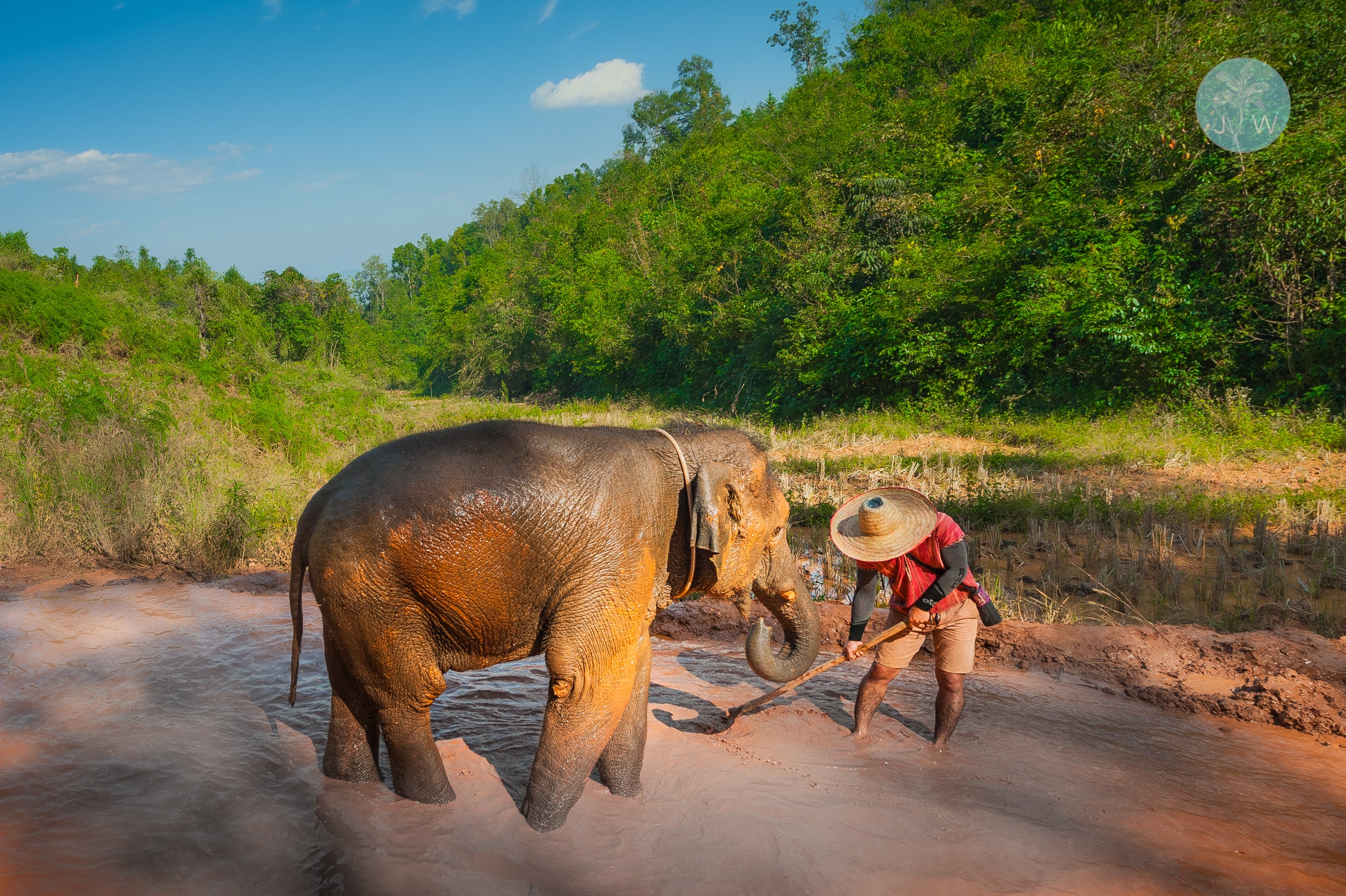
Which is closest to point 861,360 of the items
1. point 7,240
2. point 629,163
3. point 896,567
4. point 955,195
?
point 955,195

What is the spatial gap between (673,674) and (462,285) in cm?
7213

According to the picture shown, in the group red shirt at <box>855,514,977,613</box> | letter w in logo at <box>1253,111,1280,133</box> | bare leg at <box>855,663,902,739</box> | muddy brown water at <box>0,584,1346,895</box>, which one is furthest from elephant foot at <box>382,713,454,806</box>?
letter w in logo at <box>1253,111,1280,133</box>

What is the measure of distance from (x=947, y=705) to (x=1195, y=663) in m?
2.37

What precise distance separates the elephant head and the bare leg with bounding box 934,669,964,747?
0.97m

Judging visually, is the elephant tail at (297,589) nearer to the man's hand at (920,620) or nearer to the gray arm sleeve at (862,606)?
the gray arm sleeve at (862,606)

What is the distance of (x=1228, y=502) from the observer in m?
9.60

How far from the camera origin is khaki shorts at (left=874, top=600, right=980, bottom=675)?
4895 mm

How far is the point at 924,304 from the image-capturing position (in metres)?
20.6

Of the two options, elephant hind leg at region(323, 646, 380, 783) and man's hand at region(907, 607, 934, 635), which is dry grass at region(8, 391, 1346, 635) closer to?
man's hand at region(907, 607, 934, 635)

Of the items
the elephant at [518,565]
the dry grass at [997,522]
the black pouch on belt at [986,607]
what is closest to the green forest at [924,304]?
the dry grass at [997,522]

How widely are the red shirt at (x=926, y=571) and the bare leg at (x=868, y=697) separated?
1.80 feet

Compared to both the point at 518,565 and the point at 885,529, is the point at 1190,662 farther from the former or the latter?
the point at 518,565

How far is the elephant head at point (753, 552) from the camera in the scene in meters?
4.04

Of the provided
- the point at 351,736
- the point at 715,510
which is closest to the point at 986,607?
the point at 715,510
